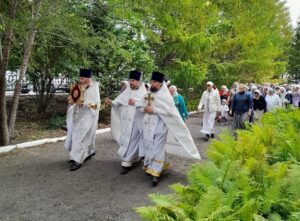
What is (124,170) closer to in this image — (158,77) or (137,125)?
(137,125)

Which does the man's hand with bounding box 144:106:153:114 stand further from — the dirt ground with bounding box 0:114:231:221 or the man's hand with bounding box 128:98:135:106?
the dirt ground with bounding box 0:114:231:221

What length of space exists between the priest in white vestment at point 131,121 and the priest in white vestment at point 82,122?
47 centimetres

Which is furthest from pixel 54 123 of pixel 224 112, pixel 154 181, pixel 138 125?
pixel 224 112

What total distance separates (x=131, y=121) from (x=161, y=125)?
0.93 metres

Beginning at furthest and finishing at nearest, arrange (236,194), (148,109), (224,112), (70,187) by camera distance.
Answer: (224,112), (148,109), (70,187), (236,194)

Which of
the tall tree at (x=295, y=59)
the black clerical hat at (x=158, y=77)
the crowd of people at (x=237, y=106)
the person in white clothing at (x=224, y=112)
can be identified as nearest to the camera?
the black clerical hat at (x=158, y=77)

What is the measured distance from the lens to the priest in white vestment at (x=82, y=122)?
853cm

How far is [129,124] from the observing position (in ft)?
28.3

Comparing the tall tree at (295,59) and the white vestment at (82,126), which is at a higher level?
the tall tree at (295,59)

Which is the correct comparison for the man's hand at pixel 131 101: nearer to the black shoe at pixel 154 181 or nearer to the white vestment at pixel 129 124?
the white vestment at pixel 129 124

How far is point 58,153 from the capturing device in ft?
32.6

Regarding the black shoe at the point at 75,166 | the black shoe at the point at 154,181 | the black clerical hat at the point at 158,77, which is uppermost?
the black clerical hat at the point at 158,77

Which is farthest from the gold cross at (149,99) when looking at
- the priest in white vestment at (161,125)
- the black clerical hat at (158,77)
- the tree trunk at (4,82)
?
the tree trunk at (4,82)

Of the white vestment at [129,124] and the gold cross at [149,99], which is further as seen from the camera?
the white vestment at [129,124]
